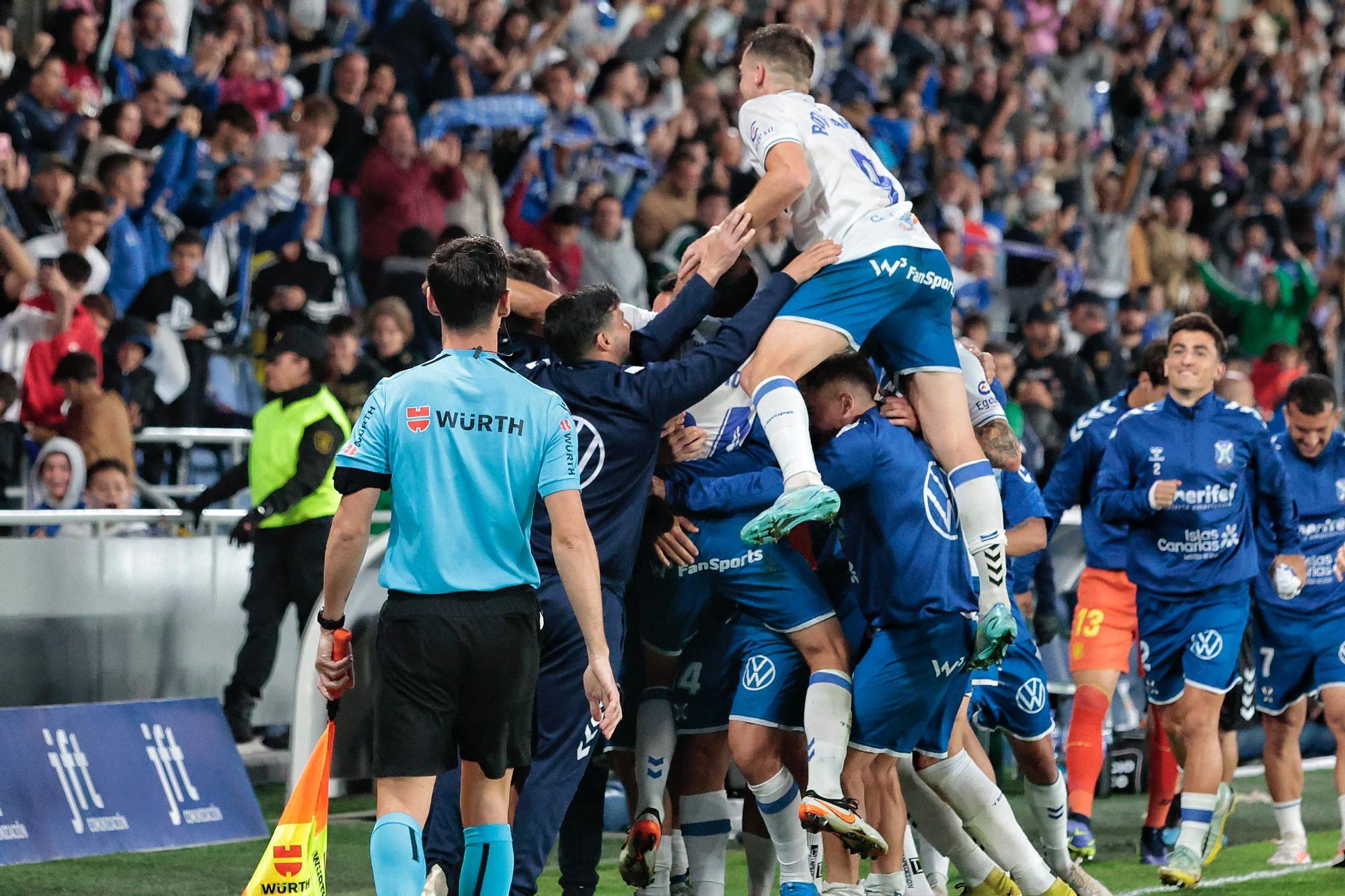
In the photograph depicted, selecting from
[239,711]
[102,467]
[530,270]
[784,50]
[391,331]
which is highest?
[784,50]

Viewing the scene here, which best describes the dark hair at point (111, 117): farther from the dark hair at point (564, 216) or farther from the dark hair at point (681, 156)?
the dark hair at point (681, 156)

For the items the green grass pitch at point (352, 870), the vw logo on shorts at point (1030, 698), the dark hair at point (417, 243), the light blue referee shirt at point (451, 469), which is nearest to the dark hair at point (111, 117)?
the dark hair at point (417, 243)

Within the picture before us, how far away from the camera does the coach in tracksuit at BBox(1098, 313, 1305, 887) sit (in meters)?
7.94

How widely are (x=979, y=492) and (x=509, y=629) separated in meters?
2.00

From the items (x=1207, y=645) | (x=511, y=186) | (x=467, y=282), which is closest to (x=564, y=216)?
(x=511, y=186)

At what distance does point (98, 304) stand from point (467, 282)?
235 inches

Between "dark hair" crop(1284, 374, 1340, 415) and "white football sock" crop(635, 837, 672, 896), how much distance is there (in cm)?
402

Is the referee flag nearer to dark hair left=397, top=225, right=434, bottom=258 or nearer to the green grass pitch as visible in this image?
the green grass pitch

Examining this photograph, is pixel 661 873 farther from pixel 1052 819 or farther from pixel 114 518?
pixel 114 518

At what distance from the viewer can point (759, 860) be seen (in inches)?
276

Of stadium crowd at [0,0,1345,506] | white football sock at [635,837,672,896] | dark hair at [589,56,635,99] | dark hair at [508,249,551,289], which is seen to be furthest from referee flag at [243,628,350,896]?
dark hair at [589,56,635,99]

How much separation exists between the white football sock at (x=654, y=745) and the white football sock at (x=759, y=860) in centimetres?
35

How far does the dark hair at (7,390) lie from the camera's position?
9.58m

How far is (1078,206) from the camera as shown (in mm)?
19516
